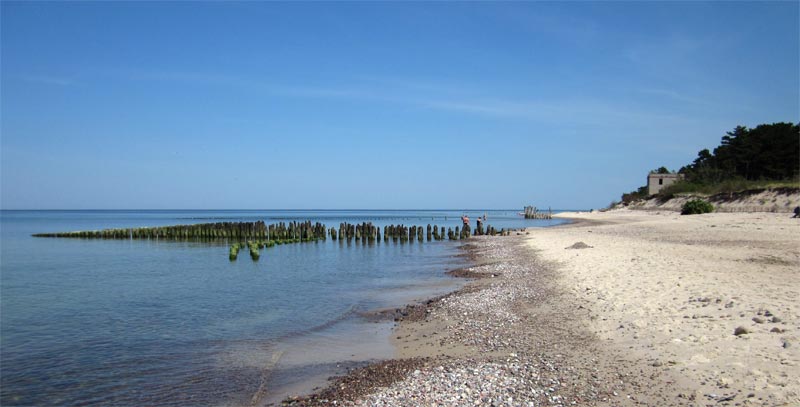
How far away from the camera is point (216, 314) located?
42.7 feet

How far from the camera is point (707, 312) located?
8062 mm

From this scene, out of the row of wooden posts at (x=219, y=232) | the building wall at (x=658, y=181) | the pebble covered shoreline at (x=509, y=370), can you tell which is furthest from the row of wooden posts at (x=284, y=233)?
the building wall at (x=658, y=181)

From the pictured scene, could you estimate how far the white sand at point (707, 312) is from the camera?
556 cm

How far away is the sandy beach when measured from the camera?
566 cm

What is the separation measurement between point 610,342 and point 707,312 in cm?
181

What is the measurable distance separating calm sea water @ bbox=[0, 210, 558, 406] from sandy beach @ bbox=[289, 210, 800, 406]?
1.41 metres

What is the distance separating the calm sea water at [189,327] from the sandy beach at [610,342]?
55.3 inches

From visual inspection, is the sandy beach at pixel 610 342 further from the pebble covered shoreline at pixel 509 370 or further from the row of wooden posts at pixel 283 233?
the row of wooden posts at pixel 283 233

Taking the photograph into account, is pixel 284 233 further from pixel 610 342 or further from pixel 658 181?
pixel 658 181

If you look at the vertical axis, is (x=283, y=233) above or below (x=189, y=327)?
above

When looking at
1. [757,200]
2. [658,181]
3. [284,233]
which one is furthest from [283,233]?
[658,181]

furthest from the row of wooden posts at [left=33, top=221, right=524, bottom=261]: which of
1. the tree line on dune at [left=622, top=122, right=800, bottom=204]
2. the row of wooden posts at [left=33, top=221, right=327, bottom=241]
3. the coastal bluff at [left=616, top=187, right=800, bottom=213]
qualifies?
the tree line on dune at [left=622, top=122, right=800, bottom=204]

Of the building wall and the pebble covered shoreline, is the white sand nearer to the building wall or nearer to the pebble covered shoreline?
the pebble covered shoreline

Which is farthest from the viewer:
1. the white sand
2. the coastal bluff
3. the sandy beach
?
the coastal bluff
